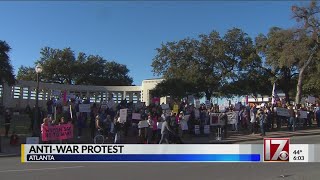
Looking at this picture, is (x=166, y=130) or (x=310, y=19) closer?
(x=166, y=130)

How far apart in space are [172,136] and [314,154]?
12.4m

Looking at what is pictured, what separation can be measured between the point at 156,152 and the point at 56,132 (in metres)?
12.2

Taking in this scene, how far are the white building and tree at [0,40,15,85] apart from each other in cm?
1495

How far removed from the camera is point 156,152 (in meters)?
10.8

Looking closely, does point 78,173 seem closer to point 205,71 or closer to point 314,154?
point 314,154

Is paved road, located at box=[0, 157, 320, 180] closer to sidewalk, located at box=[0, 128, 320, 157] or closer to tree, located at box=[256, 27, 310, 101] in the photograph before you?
sidewalk, located at box=[0, 128, 320, 157]

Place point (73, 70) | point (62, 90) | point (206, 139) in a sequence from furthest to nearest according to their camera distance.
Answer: point (73, 70)
point (62, 90)
point (206, 139)

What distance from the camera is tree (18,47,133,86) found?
250 ft

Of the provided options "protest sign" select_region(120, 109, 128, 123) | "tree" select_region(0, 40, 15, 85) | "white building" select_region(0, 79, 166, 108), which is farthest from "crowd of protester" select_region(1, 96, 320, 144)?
"white building" select_region(0, 79, 166, 108)

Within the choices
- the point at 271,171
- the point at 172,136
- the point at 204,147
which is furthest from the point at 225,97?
the point at 204,147

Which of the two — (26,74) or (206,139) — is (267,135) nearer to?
(206,139)

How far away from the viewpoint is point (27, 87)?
59812 millimetres

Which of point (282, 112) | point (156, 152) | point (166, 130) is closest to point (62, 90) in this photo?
point (282, 112)

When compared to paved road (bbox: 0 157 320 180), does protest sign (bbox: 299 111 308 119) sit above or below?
above
